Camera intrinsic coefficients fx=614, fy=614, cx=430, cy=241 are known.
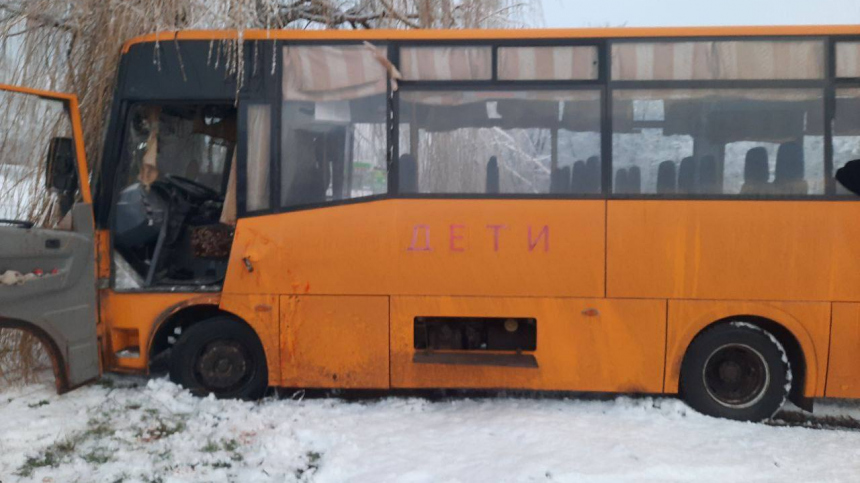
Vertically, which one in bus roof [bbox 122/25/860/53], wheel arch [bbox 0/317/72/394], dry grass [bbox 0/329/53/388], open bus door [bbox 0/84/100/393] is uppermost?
bus roof [bbox 122/25/860/53]

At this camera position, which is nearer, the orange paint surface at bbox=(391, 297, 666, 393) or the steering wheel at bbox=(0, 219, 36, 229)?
the steering wheel at bbox=(0, 219, 36, 229)

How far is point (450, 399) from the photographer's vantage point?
5.47 meters

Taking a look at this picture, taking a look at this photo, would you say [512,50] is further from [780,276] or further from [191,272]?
[191,272]

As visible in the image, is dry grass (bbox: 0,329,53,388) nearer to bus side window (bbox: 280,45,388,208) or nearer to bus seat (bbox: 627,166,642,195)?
bus side window (bbox: 280,45,388,208)

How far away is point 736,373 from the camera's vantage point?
16.5 feet

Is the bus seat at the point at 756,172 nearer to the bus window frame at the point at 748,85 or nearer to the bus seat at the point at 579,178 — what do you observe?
the bus window frame at the point at 748,85

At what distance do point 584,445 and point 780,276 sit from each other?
208 cm

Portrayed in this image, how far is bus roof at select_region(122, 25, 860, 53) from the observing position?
480cm

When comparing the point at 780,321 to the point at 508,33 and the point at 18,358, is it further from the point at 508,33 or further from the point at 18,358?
the point at 18,358

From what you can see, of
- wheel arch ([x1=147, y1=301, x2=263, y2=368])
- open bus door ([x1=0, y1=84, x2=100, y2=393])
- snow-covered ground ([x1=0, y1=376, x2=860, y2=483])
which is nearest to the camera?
snow-covered ground ([x1=0, y1=376, x2=860, y2=483])

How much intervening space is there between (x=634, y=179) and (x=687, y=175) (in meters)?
0.41

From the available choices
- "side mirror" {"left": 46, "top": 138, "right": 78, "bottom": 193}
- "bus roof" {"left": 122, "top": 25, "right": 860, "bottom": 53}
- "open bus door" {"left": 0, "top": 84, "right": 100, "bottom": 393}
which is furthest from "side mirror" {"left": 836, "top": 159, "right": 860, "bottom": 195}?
"side mirror" {"left": 46, "top": 138, "right": 78, "bottom": 193}

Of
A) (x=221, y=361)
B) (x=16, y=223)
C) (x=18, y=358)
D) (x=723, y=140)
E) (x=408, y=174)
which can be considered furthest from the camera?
(x=18, y=358)

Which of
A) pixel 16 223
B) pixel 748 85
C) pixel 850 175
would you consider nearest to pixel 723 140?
pixel 748 85
